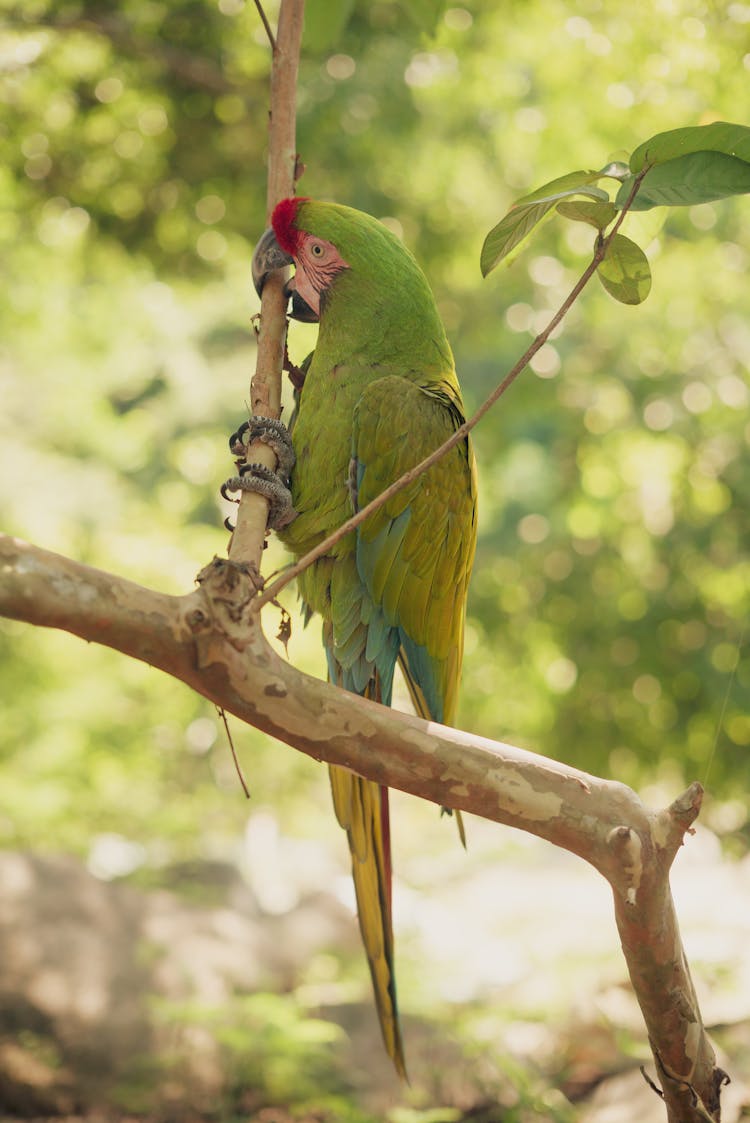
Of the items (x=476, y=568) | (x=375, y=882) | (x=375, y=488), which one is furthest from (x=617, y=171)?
(x=476, y=568)

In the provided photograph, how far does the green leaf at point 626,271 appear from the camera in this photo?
1.17 meters

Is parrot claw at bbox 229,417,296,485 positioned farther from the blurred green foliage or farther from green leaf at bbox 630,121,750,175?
the blurred green foliage

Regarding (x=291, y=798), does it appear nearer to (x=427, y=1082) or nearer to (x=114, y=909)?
(x=114, y=909)

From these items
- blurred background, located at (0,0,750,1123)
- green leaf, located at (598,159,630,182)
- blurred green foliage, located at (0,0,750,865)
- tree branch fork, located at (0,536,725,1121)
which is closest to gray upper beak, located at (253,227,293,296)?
blurred background, located at (0,0,750,1123)

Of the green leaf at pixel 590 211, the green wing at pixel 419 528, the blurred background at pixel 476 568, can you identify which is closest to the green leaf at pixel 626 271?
the green leaf at pixel 590 211

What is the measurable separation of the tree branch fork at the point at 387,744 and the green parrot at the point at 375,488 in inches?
18.9

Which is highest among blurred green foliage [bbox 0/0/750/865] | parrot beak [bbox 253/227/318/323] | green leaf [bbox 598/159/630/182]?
blurred green foliage [bbox 0/0/750/865]

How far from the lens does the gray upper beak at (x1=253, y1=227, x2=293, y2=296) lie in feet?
5.22

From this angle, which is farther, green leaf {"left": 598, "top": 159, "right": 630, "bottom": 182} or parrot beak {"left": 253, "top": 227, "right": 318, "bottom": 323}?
parrot beak {"left": 253, "top": 227, "right": 318, "bottom": 323}

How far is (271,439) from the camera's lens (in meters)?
1.49

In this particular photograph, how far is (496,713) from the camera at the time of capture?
14.8 ft

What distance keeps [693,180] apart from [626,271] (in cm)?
16

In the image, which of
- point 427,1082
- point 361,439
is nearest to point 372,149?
point 361,439

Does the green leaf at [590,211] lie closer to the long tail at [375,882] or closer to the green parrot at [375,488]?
the green parrot at [375,488]
